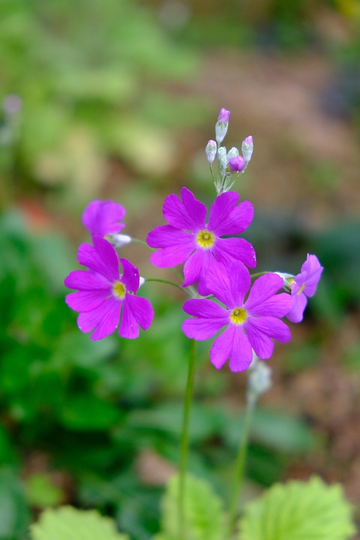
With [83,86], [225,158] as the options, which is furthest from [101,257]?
[83,86]

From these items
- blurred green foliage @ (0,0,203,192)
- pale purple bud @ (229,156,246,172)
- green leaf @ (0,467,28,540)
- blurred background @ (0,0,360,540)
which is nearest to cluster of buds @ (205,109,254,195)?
pale purple bud @ (229,156,246,172)

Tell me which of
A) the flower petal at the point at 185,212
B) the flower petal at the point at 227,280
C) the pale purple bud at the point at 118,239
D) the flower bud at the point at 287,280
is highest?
the pale purple bud at the point at 118,239

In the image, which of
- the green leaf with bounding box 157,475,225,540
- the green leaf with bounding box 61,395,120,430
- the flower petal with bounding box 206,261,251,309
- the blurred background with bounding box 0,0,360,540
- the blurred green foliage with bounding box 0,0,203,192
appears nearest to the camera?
the flower petal with bounding box 206,261,251,309

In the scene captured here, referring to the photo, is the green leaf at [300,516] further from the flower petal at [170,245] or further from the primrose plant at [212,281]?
the flower petal at [170,245]

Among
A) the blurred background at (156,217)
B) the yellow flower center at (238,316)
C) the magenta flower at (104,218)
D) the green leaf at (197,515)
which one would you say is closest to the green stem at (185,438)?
the green leaf at (197,515)

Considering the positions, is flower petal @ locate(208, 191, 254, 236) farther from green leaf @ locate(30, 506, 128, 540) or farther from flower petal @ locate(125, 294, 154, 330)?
green leaf @ locate(30, 506, 128, 540)

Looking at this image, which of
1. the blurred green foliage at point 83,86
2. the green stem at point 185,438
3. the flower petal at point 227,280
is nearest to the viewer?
the flower petal at point 227,280
